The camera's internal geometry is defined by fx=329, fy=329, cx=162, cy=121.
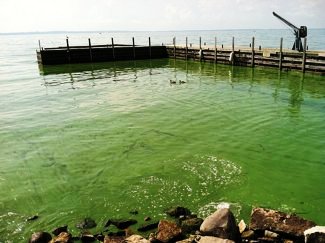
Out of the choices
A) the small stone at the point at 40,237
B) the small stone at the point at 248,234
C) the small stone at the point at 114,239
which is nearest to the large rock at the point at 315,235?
the small stone at the point at 248,234

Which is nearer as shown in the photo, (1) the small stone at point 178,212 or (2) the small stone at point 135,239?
(2) the small stone at point 135,239

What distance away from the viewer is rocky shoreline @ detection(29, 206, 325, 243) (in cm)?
676

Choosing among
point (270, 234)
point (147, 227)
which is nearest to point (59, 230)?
point (147, 227)

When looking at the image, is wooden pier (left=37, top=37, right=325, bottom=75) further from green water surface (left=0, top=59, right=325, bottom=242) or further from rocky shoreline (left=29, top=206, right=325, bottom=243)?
rocky shoreline (left=29, top=206, right=325, bottom=243)

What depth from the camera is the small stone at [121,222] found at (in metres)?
7.96

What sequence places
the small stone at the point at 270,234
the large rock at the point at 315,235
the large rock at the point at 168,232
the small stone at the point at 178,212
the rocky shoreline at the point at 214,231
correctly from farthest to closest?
the small stone at the point at 178,212 < the large rock at the point at 168,232 < the small stone at the point at 270,234 < the rocky shoreline at the point at 214,231 < the large rock at the point at 315,235

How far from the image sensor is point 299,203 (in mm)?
8867

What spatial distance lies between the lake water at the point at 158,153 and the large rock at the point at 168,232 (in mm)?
931

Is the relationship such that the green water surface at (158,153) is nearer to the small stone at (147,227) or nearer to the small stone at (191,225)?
the small stone at (147,227)

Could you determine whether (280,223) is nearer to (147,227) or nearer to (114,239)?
(147,227)

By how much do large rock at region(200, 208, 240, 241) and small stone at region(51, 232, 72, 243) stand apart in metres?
2.96

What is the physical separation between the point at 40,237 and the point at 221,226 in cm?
401

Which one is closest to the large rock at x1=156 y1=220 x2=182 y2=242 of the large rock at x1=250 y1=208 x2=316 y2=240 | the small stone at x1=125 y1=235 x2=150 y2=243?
the small stone at x1=125 y1=235 x2=150 y2=243

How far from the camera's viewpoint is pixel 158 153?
12.6m
